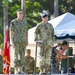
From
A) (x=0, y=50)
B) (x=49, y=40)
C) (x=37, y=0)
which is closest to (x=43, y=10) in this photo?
(x=37, y=0)

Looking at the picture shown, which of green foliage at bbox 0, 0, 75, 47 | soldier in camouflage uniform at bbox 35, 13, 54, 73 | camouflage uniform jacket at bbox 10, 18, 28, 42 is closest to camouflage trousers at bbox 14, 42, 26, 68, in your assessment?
camouflage uniform jacket at bbox 10, 18, 28, 42

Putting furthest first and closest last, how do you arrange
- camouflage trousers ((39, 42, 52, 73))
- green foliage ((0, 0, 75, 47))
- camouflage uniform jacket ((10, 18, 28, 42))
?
green foliage ((0, 0, 75, 47)) → camouflage trousers ((39, 42, 52, 73)) → camouflage uniform jacket ((10, 18, 28, 42))

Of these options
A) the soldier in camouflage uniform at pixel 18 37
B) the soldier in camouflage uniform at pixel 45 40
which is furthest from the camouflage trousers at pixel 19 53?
the soldier in camouflage uniform at pixel 45 40

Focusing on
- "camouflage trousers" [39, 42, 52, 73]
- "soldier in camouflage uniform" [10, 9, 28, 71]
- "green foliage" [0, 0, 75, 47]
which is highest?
"green foliage" [0, 0, 75, 47]

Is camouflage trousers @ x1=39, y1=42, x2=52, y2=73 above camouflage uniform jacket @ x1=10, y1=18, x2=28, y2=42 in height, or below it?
below

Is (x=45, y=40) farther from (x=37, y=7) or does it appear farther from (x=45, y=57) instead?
(x=37, y=7)

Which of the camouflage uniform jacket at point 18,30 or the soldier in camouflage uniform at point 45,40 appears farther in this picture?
the soldier in camouflage uniform at point 45,40

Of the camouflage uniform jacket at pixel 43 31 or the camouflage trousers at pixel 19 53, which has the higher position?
the camouflage uniform jacket at pixel 43 31

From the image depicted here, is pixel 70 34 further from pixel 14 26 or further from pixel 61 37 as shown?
pixel 14 26

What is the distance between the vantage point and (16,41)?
1409 centimetres

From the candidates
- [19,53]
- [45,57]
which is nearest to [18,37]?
[19,53]

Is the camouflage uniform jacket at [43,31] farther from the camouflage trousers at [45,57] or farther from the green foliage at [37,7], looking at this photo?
the green foliage at [37,7]

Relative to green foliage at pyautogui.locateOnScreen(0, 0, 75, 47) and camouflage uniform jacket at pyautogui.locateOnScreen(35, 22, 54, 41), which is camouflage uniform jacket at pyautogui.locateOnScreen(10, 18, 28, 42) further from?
green foliage at pyautogui.locateOnScreen(0, 0, 75, 47)

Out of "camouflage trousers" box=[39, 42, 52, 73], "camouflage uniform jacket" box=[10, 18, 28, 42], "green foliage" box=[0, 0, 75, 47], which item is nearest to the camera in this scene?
"camouflage uniform jacket" box=[10, 18, 28, 42]
